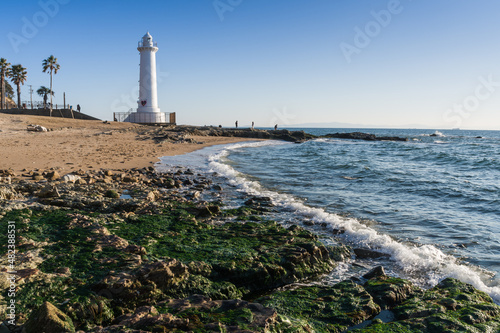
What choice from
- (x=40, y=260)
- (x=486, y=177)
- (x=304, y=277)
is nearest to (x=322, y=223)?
(x=304, y=277)

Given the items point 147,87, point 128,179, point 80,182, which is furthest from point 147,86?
point 80,182

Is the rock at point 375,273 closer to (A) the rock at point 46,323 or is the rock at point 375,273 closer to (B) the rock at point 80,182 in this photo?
(A) the rock at point 46,323

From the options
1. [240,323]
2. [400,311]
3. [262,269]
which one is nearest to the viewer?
[240,323]

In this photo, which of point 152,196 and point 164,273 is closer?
point 164,273

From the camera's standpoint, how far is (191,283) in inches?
169

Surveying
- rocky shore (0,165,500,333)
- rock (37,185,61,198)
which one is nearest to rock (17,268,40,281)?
rocky shore (0,165,500,333)

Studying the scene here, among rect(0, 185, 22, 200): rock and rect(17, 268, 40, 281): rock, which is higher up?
rect(0, 185, 22, 200): rock

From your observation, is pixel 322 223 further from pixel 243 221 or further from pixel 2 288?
pixel 2 288

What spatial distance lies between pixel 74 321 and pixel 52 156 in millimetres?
13989

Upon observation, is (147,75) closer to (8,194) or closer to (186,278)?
(8,194)

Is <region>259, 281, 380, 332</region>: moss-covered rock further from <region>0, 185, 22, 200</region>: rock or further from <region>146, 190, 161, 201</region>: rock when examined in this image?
<region>0, 185, 22, 200</region>: rock

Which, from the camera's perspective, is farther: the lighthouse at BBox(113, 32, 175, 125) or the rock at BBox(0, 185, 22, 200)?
the lighthouse at BBox(113, 32, 175, 125)

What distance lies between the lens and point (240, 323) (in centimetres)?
325

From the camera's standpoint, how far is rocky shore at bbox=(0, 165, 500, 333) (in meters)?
3.41
